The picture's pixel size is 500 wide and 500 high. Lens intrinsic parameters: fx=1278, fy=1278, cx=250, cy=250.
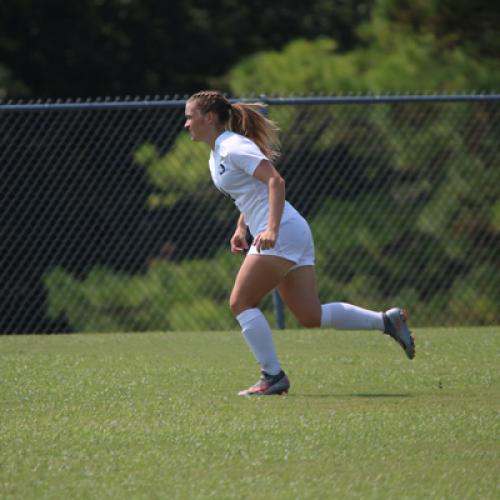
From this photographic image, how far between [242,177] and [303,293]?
71cm

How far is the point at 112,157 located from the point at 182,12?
17.8 m

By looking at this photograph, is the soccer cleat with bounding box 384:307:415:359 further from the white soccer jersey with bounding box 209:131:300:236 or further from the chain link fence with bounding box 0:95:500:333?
the chain link fence with bounding box 0:95:500:333

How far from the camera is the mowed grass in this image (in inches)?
177

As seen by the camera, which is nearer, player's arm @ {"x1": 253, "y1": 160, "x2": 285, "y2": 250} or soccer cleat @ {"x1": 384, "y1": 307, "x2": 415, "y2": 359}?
player's arm @ {"x1": 253, "y1": 160, "x2": 285, "y2": 250}

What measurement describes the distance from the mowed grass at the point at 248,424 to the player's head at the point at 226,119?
138 cm

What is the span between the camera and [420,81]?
14.2m

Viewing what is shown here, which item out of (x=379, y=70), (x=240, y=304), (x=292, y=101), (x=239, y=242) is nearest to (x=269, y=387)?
(x=240, y=304)

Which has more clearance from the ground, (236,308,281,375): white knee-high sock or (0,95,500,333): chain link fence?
(236,308,281,375): white knee-high sock

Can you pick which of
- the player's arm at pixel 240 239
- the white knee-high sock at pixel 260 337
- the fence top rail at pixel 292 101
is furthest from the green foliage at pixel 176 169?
the white knee-high sock at pixel 260 337

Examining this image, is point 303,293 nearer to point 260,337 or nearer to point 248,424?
point 260,337

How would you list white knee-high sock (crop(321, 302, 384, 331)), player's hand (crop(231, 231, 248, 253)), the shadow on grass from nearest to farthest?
the shadow on grass < white knee-high sock (crop(321, 302, 384, 331)) < player's hand (crop(231, 231, 248, 253))

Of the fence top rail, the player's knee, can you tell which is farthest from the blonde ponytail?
the fence top rail

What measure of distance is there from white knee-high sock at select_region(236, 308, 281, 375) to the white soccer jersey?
0.44 meters

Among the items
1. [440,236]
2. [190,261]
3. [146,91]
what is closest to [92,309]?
[190,261]
